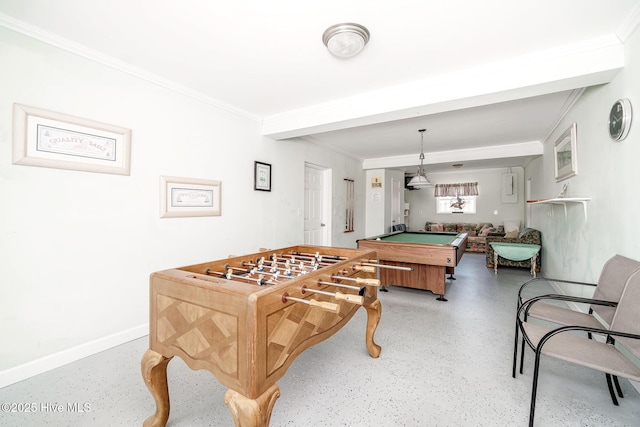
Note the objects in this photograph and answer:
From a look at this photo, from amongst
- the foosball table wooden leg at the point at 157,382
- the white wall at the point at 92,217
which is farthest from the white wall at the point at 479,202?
the foosball table wooden leg at the point at 157,382

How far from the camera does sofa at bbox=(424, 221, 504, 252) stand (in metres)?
7.23

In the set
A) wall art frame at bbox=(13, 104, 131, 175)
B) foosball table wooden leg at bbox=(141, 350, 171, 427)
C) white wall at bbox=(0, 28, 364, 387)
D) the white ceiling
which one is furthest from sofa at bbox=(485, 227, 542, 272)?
wall art frame at bbox=(13, 104, 131, 175)

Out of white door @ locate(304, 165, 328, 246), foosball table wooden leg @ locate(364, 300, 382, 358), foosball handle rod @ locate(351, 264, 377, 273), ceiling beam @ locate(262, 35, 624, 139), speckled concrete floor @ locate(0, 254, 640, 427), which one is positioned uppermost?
ceiling beam @ locate(262, 35, 624, 139)

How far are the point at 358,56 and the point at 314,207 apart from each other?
306 cm

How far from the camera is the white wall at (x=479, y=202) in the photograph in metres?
7.65

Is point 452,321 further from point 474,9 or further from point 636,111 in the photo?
point 474,9

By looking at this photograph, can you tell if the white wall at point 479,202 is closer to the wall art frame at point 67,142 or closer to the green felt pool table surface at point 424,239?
the green felt pool table surface at point 424,239

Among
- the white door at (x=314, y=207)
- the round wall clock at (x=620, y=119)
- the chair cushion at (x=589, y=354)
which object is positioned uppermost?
the round wall clock at (x=620, y=119)

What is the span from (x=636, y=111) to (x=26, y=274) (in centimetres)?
427

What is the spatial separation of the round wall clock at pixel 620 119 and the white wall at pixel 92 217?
3.48 metres

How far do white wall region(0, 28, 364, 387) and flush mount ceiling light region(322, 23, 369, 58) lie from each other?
5.47 ft

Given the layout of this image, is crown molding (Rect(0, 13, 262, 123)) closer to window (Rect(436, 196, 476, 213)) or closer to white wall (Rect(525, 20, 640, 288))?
white wall (Rect(525, 20, 640, 288))

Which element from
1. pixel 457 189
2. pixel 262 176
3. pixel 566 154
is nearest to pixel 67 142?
pixel 262 176

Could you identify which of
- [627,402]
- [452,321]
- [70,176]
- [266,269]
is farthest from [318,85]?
[627,402]
